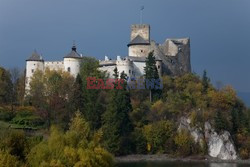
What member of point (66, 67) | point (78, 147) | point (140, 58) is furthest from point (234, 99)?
point (78, 147)

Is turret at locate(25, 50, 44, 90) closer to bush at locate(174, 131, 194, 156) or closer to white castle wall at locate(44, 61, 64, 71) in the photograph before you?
white castle wall at locate(44, 61, 64, 71)

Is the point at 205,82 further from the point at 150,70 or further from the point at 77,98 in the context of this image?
the point at 77,98

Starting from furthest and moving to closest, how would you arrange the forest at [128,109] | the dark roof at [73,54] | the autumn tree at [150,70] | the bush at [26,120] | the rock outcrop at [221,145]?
the dark roof at [73,54] < the autumn tree at [150,70] < the rock outcrop at [221,145] < the bush at [26,120] < the forest at [128,109]

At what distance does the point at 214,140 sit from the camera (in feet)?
188

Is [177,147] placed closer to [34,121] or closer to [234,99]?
[234,99]

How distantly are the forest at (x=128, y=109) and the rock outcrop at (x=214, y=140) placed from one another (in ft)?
1.93

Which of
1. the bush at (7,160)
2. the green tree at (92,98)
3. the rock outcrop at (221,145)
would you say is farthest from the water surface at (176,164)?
the bush at (7,160)

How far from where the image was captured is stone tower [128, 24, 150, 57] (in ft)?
219

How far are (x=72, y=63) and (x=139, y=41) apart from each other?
999 cm

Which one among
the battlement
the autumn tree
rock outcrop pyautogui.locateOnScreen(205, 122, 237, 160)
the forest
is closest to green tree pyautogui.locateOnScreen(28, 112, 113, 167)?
the forest

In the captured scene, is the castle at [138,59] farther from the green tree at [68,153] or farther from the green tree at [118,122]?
the green tree at [68,153]

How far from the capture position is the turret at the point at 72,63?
6250 centimetres

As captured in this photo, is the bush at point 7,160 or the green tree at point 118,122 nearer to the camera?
the bush at point 7,160

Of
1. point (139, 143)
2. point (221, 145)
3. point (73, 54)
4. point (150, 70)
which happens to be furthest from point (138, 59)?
point (221, 145)
